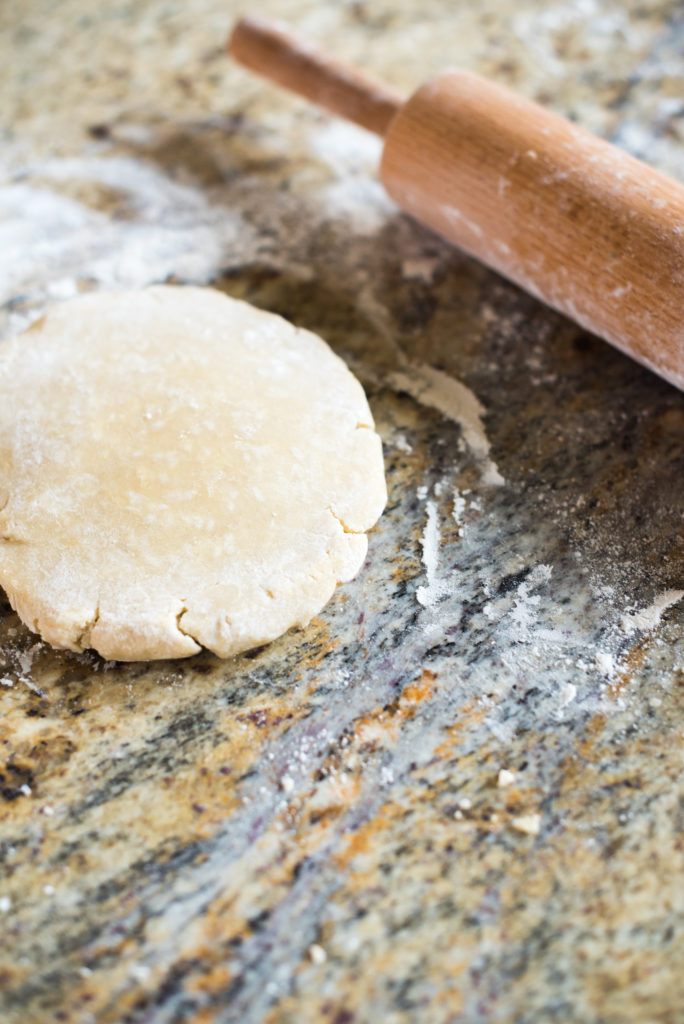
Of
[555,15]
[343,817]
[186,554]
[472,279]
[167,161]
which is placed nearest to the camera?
[343,817]

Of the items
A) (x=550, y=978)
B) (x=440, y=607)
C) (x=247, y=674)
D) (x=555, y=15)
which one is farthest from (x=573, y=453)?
(x=555, y=15)

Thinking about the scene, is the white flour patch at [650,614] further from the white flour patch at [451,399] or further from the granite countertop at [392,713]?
the white flour patch at [451,399]

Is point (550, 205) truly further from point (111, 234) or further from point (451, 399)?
point (111, 234)

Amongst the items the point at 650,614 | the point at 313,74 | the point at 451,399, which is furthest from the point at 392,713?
the point at 313,74

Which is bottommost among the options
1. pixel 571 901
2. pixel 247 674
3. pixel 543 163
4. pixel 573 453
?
pixel 247 674

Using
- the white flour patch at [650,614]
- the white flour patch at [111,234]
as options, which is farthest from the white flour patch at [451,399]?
the white flour patch at [111,234]

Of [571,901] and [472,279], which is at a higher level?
[472,279]

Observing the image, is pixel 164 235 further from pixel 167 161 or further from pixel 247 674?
pixel 247 674
